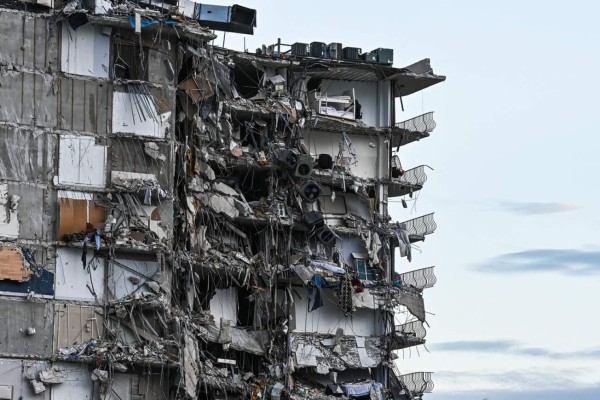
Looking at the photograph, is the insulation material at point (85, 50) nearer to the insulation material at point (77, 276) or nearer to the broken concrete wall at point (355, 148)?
the insulation material at point (77, 276)

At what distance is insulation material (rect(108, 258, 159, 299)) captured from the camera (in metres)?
71.8

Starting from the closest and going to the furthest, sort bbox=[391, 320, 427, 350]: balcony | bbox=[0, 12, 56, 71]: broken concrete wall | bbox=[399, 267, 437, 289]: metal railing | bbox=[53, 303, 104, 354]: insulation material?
bbox=[53, 303, 104, 354]: insulation material → bbox=[0, 12, 56, 71]: broken concrete wall → bbox=[391, 320, 427, 350]: balcony → bbox=[399, 267, 437, 289]: metal railing

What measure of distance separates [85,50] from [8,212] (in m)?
6.70

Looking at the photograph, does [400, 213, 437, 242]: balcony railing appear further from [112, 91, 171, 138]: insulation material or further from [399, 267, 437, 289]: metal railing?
[112, 91, 171, 138]: insulation material

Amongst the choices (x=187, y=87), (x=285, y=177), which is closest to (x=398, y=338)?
(x=285, y=177)

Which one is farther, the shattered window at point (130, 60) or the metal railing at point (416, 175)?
the metal railing at point (416, 175)

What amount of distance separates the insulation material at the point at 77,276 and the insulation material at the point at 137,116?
16.1 feet

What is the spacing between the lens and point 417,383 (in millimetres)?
84938

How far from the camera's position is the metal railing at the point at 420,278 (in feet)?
282

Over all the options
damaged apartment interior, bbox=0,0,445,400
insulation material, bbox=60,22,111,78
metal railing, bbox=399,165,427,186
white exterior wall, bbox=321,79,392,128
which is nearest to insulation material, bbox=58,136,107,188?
damaged apartment interior, bbox=0,0,445,400

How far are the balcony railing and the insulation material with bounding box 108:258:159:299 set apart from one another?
57.8ft

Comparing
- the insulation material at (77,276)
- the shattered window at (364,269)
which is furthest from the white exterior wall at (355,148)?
the insulation material at (77,276)

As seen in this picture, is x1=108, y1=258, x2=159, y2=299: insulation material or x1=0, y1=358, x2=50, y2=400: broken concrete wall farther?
x1=108, y1=258, x2=159, y2=299: insulation material

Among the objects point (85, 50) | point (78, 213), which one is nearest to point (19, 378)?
point (78, 213)
